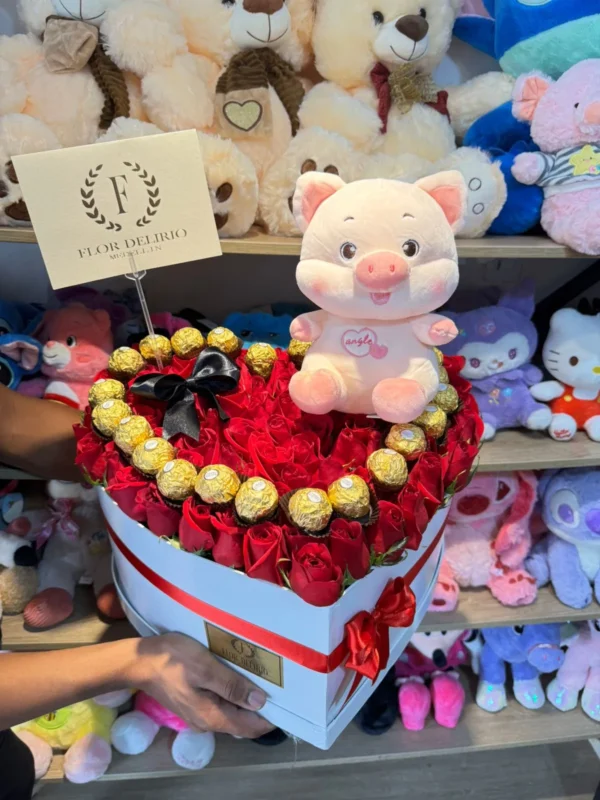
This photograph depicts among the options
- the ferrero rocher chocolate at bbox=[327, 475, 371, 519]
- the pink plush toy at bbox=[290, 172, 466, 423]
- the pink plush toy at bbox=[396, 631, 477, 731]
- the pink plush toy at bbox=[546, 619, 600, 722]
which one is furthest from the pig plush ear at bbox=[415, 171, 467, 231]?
the pink plush toy at bbox=[546, 619, 600, 722]

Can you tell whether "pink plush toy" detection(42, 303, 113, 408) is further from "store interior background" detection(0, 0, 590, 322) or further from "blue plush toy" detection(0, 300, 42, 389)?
"store interior background" detection(0, 0, 590, 322)

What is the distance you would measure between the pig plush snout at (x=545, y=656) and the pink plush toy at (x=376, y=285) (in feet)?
3.43

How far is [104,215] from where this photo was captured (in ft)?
2.52

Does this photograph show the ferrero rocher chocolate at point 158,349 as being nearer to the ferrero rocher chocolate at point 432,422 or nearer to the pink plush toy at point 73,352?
the pink plush toy at point 73,352

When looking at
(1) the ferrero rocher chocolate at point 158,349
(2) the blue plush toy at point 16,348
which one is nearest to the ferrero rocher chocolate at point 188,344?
(1) the ferrero rocher chocolate at point 158,349

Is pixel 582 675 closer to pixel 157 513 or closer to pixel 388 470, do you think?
pixel 388 470

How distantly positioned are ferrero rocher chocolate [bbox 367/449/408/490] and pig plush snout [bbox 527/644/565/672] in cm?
103

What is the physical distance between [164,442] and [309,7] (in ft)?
2.75

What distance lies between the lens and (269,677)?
74 cm

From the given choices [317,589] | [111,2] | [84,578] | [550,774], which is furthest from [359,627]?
[550,774]

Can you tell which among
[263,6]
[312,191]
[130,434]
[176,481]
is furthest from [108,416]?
[263,6]

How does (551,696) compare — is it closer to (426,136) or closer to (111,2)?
(426,136)

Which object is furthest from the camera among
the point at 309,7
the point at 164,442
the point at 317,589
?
the point at 309,7

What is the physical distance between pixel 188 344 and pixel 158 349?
5 centimetres
